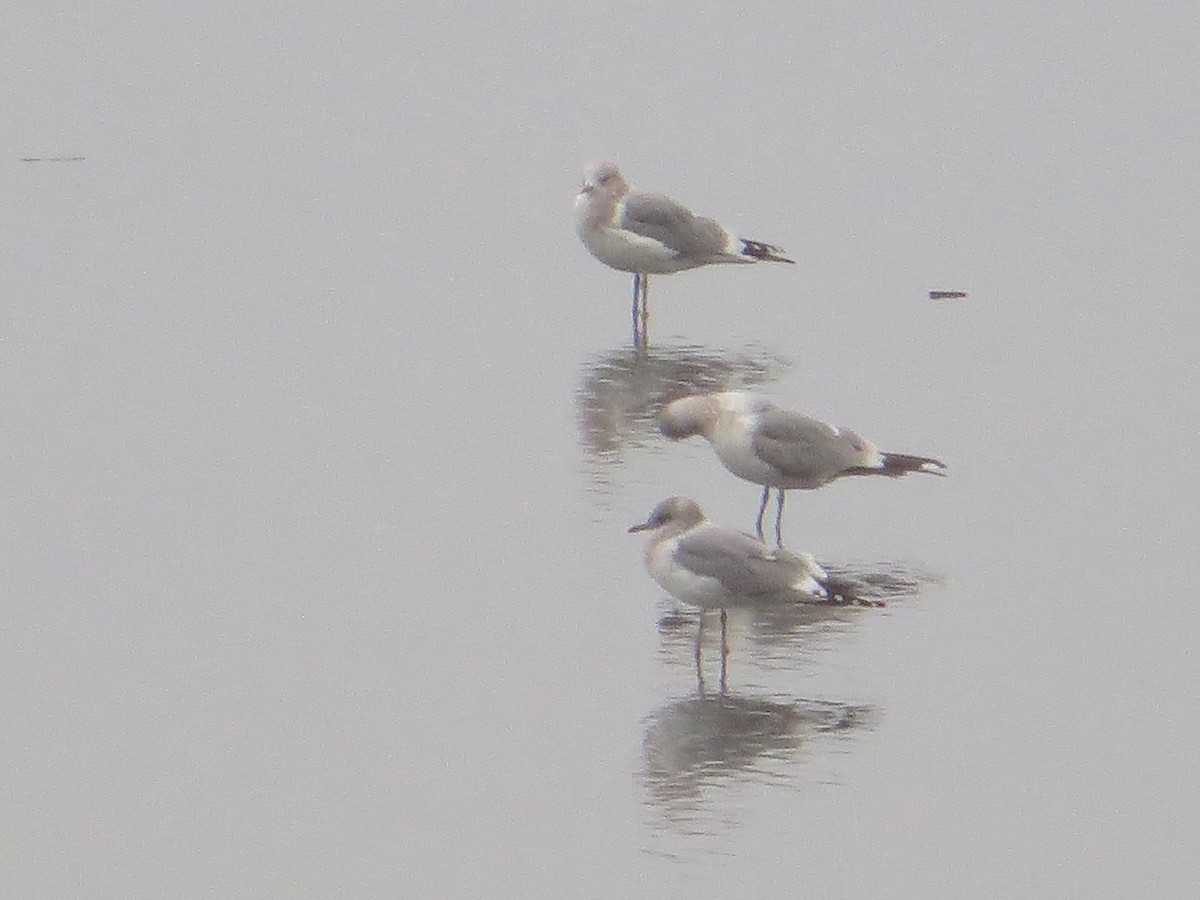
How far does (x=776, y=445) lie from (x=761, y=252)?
4.73 meters

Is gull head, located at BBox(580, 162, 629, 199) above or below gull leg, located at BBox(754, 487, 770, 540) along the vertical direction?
above

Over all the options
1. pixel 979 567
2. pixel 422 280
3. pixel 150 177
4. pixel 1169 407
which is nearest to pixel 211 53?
pixel 150 177

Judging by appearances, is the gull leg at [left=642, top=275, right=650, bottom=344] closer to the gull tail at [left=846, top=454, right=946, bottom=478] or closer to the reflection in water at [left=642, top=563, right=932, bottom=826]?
the gull tail at [left=846, top=454, right=946, bottom=478]

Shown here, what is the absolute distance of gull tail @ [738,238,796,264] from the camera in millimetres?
15789

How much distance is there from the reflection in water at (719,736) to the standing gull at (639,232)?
5.78m

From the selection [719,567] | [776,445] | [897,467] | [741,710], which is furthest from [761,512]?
[741,710]

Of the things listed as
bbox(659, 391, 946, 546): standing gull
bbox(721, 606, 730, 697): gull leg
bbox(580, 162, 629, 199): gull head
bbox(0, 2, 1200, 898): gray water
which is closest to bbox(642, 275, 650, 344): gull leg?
bbox(0, 2, 1200, 898): gray water

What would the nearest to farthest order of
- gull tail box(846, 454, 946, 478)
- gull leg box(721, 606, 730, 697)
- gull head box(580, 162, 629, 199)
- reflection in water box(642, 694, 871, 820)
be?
reflection in water box(642, 694, 871, 820), gull leg box(721, 606, 730, 697), gull tail box(846, 454, 946, 478), gull head box(580, 162, 629, 199)

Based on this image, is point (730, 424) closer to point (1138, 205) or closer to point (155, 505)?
point (155, 505)

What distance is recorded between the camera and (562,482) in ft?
40.0

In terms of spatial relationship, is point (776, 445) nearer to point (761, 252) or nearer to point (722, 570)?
point (722, 570)

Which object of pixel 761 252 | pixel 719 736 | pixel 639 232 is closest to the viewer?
pixel 719 736

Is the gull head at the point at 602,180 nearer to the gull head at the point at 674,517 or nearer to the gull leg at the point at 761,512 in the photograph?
the gull leg at the point at 761,512

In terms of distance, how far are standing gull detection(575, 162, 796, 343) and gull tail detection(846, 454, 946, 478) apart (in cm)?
350
